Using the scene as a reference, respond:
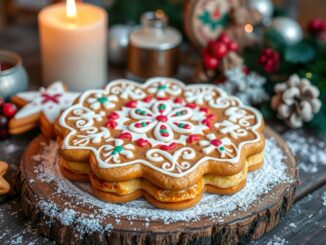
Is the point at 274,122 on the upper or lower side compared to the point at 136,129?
lower

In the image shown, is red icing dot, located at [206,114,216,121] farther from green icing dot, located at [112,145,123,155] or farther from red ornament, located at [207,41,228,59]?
red ornament, located at [207,41,228,59]

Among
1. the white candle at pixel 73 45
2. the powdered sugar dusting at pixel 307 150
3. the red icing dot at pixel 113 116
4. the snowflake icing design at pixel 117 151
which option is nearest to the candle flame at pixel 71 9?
the white candle at pixel 73 45

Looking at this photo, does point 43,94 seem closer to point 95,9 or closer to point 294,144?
point 95,9

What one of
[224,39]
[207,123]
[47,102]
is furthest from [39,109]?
[224,39]

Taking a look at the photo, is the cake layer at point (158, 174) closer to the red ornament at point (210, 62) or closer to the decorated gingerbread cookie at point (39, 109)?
the decorated gingerbread cookie at point (39, 109)

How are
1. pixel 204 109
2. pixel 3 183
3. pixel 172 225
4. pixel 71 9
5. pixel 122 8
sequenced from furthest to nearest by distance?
pixel 122 8 < pixel 71 9 < pixel 204 109 < pixel 3 183 < pixel 172 225

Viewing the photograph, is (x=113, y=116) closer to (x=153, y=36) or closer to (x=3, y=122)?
(x=3, y=122)

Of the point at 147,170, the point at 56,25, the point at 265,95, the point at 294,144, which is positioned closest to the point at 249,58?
the point at 265,95
